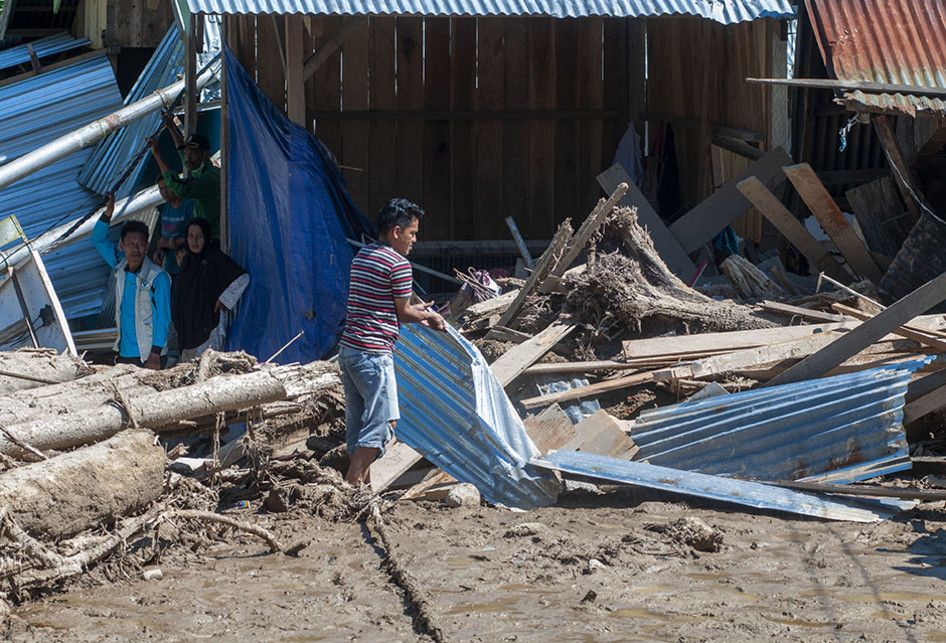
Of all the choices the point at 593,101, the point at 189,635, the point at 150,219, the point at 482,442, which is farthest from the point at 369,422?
the point at 593,101

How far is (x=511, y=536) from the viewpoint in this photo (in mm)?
6594

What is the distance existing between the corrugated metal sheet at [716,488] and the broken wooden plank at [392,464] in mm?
791

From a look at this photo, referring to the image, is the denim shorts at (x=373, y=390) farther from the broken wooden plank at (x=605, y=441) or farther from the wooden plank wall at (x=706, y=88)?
the wooden plank wall at (x=706, y=88)

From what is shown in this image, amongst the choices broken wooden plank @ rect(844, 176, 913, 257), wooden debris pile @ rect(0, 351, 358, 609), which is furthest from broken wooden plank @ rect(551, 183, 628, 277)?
broken wooden plank @ rect(844, 176, 913, 257)

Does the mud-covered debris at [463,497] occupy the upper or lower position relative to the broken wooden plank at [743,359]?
lower

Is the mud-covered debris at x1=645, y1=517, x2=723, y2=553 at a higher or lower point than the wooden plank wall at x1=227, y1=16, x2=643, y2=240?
lower

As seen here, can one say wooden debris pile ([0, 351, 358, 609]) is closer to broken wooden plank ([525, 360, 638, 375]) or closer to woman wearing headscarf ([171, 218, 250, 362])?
broken wooden plank ([525, 360, 638, 375])

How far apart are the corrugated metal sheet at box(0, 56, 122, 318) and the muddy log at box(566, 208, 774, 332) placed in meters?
5.87

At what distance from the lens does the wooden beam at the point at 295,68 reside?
1001cm

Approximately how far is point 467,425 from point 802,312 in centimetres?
278

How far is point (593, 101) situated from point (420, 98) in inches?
71.8

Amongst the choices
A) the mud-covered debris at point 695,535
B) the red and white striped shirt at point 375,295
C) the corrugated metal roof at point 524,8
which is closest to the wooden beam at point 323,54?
the corrugated metal roof at point 524,8

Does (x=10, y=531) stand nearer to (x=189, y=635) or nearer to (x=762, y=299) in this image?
(x=189, y=635)

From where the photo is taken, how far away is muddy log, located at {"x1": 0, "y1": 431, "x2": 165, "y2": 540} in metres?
5.74
